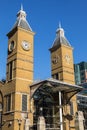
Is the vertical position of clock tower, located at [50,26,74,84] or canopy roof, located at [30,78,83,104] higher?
clock tower, located at [50,26,74,84]

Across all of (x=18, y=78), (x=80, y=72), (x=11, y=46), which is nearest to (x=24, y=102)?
(x=18, y=78)

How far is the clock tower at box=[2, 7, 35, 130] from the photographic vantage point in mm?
39750

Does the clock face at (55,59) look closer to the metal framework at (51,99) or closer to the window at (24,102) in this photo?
the metal framework at (51,99)

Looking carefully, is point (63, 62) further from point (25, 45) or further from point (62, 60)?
point (25, 45)

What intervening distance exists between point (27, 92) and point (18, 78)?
273 centimetres

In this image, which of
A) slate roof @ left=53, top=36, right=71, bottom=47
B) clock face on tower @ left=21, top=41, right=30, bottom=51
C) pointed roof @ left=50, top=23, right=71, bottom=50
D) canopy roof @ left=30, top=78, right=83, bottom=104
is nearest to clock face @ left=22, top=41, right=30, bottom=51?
clock face on tower @ left=21, top=41, right=30, bottom=51

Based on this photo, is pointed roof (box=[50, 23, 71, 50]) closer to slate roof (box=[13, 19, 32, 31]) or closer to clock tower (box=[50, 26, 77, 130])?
clock tower (box=[50, 26, 77, 130])

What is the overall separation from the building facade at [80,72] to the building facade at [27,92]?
113416mm

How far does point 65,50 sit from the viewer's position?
169ft

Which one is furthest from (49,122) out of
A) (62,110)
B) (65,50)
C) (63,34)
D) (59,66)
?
(63,34)

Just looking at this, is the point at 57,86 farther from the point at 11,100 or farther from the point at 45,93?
the point at 11,100

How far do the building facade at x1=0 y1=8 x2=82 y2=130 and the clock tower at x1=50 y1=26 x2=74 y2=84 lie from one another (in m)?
0.20

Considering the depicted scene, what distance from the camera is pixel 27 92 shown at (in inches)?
1662

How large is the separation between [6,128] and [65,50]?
19.7 meters
